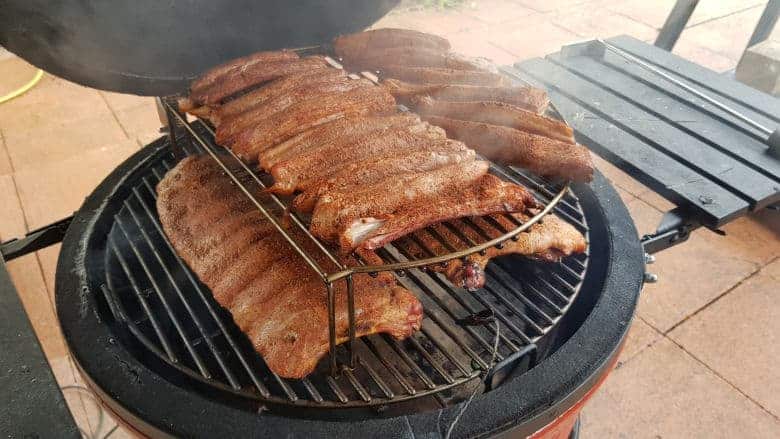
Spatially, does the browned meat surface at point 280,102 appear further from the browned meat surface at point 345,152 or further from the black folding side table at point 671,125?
the black folding side table at point 671,125

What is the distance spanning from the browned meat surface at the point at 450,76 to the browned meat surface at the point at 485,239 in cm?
64

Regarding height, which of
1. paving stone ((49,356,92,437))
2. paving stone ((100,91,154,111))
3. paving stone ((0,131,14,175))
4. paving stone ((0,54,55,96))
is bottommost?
paving stone ((49,356,92,437))

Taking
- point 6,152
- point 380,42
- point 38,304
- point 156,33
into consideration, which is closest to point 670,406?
point 380,42

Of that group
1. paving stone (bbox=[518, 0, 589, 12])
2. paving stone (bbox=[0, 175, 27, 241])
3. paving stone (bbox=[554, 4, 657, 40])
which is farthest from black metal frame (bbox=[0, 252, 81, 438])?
paving stone (bbox=[518, 0, 589, 12])

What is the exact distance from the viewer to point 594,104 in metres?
3.10

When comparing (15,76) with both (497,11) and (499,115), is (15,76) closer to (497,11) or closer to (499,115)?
(497,11)

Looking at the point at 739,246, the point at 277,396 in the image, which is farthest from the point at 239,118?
the point at 739,246

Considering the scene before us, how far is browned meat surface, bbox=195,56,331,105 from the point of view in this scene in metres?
2.28

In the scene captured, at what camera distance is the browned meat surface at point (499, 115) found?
2.10 m

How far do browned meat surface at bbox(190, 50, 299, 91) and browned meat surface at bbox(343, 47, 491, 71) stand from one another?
329 mm

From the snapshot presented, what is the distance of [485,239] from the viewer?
2.03m

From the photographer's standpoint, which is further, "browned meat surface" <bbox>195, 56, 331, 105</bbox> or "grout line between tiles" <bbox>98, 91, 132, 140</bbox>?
"grout line between tiles" <bbox>98, 91, 132, 140</bbox>

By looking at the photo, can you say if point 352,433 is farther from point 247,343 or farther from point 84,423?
point 84,423

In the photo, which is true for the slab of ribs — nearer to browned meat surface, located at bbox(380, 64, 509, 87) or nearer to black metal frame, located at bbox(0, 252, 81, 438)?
browned meat surface, located at bbox(380, 64, 509, 87)
